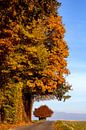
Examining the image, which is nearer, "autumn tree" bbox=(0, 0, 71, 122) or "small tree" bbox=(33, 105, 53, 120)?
"autumn tree" bbox=(0, 0, 71, 122)

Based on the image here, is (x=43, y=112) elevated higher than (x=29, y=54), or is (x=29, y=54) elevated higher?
(x=29, y=54)

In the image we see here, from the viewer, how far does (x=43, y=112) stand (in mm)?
98562

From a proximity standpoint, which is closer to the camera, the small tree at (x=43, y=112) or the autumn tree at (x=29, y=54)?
the autumn tree at (x=29, y=54)

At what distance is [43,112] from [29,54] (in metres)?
38.2

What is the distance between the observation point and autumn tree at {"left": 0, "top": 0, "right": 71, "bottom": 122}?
105 ft

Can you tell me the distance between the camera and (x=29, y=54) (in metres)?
62.2

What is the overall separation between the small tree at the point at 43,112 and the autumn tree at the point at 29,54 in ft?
58.3

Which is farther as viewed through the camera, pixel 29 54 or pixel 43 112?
pixel 43 112

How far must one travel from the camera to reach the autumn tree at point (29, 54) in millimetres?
32031

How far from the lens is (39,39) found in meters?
62.9

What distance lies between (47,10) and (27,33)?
86.7 feet

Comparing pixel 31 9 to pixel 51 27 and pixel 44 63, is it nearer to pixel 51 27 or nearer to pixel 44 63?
pixel 44 63

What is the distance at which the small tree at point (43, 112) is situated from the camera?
323 ft

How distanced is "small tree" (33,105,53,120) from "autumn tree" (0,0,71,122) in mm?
17763
